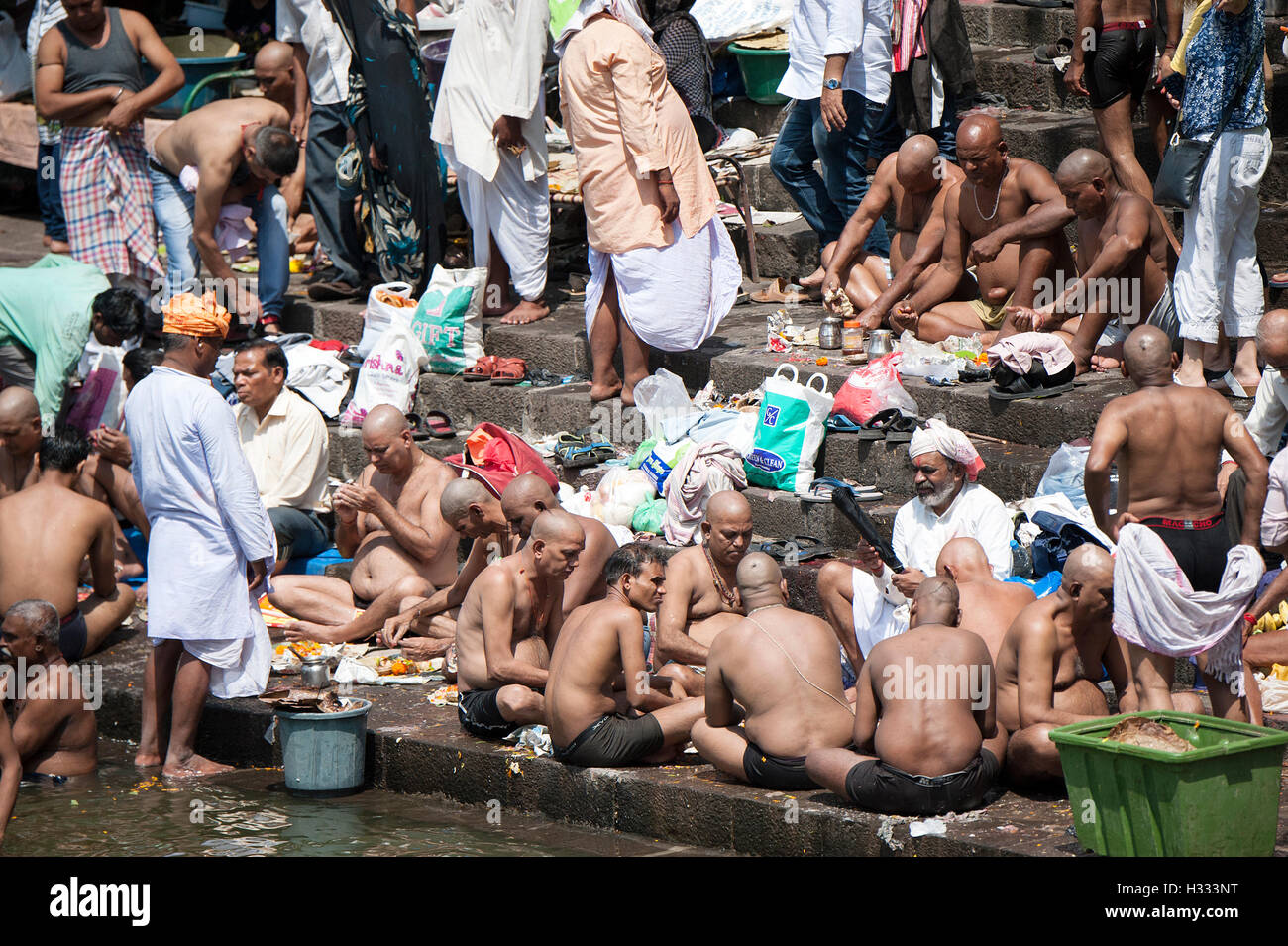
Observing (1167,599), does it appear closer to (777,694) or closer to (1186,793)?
(1186,793)

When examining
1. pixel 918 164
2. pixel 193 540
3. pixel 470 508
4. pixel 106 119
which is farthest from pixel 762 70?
pixel 193 540

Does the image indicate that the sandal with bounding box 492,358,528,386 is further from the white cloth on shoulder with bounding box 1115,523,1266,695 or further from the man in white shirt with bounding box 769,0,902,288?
the white cloth on shoulder with bounding box 1115,523,1266,695

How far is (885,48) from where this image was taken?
9.62 meters

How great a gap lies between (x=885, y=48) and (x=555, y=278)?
2.67 metres

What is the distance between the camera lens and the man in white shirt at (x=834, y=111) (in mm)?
9484

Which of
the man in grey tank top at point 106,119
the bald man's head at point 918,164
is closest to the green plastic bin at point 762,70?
the bald man's head at point 918,164

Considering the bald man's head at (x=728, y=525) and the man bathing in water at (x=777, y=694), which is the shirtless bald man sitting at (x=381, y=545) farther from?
the man bathing in water at (x=777, y=694)

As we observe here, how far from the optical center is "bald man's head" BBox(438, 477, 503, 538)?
778 centimetres

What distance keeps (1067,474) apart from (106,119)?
20.7 feet

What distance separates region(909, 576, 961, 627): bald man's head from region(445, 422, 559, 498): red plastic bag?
2.60 meters

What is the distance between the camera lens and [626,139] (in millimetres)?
8844

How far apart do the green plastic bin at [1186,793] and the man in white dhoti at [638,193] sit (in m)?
4.27

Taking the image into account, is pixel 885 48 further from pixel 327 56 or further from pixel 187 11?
pixel 187 11

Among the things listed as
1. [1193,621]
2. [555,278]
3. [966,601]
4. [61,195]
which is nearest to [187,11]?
[61,195]
